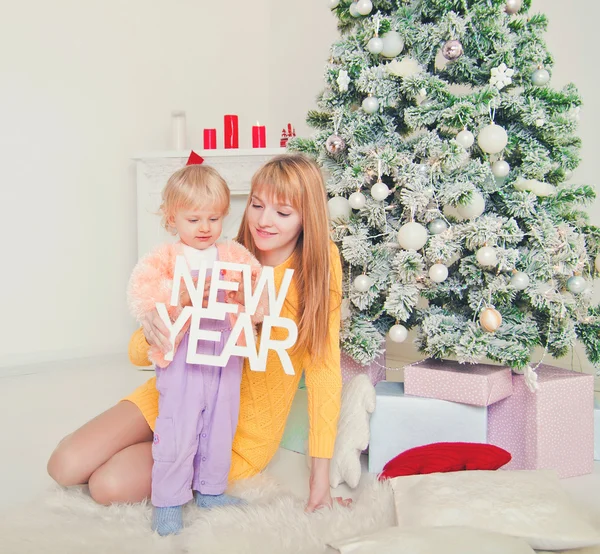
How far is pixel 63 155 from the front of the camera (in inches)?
117

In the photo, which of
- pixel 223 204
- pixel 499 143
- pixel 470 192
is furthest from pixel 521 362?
pixel 223 204

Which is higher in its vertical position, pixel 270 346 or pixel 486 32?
pixel 486 32

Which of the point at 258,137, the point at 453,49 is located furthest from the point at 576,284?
the point at 258,137

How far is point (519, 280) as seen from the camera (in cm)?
167

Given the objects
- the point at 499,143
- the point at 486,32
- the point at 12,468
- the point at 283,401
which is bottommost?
the point at 12,468

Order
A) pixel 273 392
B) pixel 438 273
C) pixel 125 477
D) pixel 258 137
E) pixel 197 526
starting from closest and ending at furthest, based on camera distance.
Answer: pixel 197 526
pixel 125 477
pixel 273 392
pixel 438 273
pixel 258 137

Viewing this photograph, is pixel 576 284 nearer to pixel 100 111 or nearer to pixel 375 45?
pixel 375 45

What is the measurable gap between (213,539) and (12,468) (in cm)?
76

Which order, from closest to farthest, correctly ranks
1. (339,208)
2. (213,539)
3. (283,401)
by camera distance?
(213,539) < (283,401) < (339,208)

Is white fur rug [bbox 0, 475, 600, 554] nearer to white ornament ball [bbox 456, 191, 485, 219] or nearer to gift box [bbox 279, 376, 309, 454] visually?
gift box [bbox 279, 376, 309, 454]

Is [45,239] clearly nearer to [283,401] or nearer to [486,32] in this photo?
[283,401]

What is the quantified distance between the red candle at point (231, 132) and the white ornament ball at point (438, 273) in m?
1.68

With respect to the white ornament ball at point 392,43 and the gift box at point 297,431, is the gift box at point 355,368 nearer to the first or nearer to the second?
the gift box at point 297,431

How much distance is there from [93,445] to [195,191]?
59 cm
